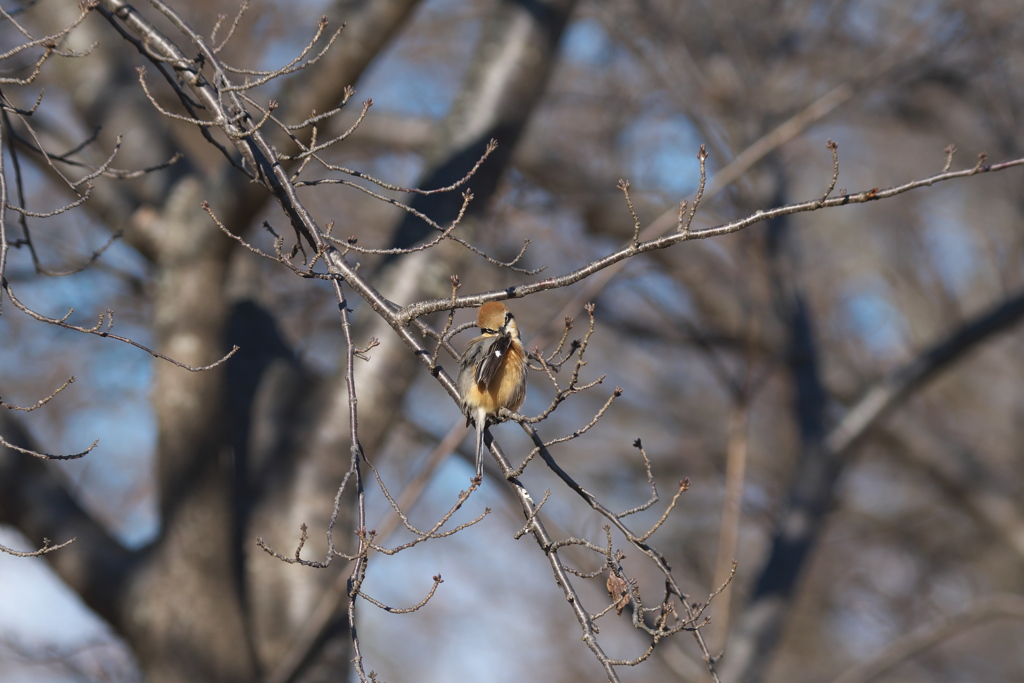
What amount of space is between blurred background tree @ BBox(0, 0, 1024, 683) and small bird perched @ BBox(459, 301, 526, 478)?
378mm

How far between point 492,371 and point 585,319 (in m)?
5.19

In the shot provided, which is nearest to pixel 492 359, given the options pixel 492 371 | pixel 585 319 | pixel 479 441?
pixel 492 371

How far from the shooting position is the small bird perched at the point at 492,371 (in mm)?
2816

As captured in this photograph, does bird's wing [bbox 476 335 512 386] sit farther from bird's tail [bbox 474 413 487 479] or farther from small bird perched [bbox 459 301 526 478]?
bird's tail [bbox 474 413 487 479]

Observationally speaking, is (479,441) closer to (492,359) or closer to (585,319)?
(492,359)

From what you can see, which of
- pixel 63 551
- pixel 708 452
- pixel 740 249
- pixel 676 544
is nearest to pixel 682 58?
pixel 740 249

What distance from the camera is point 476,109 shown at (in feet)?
16.0

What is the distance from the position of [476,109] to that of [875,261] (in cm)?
753

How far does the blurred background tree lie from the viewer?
448 cm

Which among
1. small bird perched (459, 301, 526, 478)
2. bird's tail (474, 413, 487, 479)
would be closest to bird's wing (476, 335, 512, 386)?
small bird perched (459, 301, 526, 478)

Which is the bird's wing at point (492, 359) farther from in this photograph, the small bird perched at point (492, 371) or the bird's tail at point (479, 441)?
the bird's tail at point (479, 441)

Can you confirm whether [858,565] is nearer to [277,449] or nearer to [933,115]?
[933,115]

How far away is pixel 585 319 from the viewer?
7.95 meters

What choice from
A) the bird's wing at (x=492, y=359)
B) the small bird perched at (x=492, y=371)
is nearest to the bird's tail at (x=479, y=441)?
the small bird perched at (x=492, y=371)
